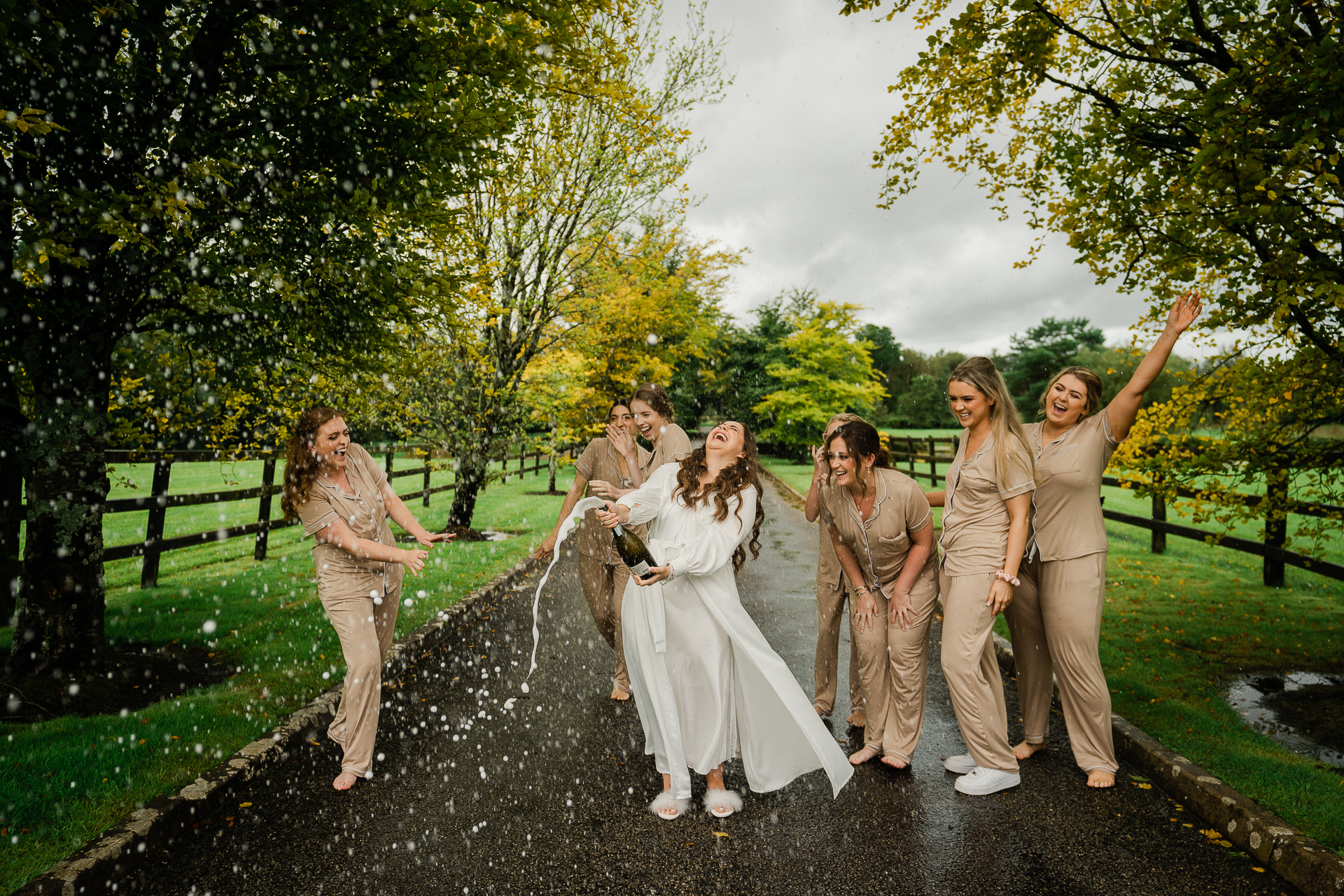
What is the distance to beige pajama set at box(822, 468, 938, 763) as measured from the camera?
4.11 metres

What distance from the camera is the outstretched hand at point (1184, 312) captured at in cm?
373

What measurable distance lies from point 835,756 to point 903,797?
63 cm

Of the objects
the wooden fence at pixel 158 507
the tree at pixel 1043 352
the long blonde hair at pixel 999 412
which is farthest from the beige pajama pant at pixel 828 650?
the tree at pixel 1043 352

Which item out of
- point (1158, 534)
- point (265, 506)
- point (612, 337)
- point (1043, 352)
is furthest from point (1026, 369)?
point (265, 506)

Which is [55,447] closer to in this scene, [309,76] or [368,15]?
[309,76]

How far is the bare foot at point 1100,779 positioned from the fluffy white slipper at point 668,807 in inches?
91.1

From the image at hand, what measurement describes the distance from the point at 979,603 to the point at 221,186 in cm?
555

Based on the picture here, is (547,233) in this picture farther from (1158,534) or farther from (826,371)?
(826,371)

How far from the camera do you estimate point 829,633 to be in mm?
4844

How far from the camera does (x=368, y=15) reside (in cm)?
454

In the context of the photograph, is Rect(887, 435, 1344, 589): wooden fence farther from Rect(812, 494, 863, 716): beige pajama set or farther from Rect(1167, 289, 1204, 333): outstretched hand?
Rect(1167, 289, 1204, 333): outstretched hand

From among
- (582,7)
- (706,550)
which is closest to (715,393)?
(582,7)

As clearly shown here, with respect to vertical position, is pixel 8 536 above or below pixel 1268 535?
below

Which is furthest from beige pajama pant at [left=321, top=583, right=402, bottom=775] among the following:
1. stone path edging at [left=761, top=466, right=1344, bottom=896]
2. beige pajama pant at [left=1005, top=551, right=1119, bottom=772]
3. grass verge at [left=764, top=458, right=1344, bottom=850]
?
grass verge at [left=764, top=458, right=1344, bottom=850]
